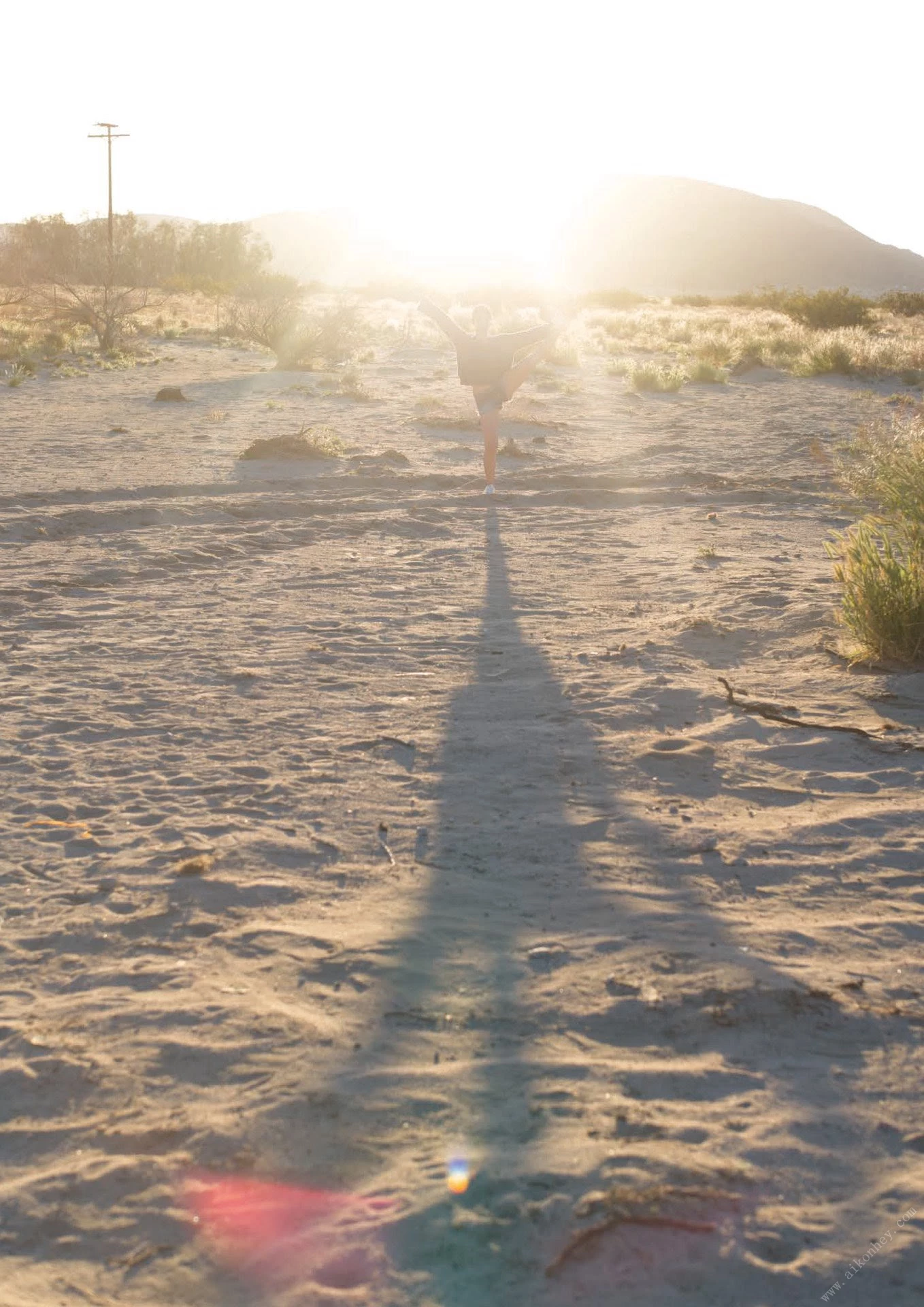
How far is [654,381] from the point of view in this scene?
787 inches

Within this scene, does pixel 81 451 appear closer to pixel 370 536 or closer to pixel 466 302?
pixel 370 536

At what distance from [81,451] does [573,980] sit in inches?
438

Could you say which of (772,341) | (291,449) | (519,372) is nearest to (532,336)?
(519,372)

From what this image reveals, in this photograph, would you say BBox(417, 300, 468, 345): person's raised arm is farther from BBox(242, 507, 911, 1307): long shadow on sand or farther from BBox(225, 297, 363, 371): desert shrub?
BBox(225, 297, 363, 371): desert shrub

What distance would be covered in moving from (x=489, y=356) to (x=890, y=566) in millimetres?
5055

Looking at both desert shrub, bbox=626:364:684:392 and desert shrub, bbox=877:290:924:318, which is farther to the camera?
desert shrub, bbox=877:290:924:318

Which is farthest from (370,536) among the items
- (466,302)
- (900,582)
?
(466,302)

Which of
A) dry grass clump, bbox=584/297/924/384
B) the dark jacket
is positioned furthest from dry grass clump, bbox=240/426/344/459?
dry grass clump, bbox=584/297/924/384

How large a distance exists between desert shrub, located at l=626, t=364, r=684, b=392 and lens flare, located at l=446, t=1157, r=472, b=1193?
18.4m

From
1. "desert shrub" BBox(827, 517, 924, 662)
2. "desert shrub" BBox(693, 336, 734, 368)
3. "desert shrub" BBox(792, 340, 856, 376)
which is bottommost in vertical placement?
"desert shrub" BBox(827, 517, 924, 662)

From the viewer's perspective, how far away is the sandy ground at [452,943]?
239 centimetres

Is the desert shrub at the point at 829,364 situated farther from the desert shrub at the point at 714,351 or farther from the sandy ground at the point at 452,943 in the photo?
the sandy ground at the point at 452,943

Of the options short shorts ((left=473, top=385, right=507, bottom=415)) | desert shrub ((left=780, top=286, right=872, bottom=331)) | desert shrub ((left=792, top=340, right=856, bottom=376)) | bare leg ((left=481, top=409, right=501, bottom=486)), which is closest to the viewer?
short shorts ((left=473, top=385, right=507, bottom=415))

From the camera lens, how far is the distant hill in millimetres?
116938
